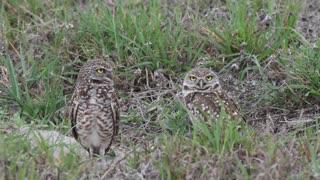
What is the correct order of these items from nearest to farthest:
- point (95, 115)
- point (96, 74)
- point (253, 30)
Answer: point (95, 115)
point (96, 74)
point (253, 30)

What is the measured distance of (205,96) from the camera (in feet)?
22.4

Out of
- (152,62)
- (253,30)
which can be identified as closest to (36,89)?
(152,62)

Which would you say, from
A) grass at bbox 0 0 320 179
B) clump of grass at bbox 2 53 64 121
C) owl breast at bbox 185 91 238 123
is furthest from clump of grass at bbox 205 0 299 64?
clump of grass at bbox 2 53 64 121

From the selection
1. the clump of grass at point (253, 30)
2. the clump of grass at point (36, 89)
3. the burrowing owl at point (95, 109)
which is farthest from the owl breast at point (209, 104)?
the clump of grass at point (36, 89)

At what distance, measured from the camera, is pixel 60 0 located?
8992 mm

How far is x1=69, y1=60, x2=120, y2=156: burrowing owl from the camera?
21.8 feet

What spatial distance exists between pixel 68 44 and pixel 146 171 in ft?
8.97

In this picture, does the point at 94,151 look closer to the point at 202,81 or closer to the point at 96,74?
the point at 96,74

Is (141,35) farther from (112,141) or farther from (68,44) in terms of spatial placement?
(112,141)

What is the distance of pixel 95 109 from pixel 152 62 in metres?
1.33

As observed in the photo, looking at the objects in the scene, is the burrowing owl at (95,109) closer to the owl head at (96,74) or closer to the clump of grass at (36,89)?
the owl head at (96,74)

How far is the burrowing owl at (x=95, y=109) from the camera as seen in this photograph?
6.65m

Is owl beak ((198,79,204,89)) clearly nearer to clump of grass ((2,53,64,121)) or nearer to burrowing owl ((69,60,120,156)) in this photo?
burrowing owl ((69,60,120,156))

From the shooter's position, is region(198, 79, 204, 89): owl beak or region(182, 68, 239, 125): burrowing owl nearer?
region(182, 68, 239, 125): burrowing owl
